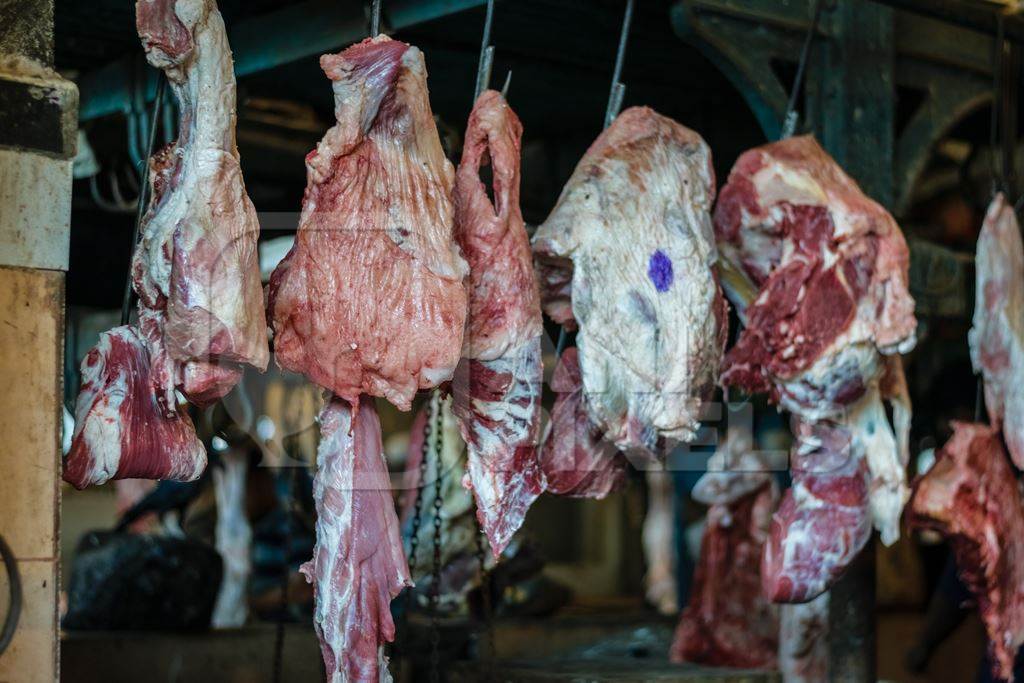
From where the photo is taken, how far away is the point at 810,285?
4.51 metres

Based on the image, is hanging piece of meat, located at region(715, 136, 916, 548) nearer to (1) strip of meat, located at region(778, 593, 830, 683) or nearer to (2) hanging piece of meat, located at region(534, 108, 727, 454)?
(2) hanging piece of meat, located at region(534, 108, 727, 454)

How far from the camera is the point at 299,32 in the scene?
532 centimetres

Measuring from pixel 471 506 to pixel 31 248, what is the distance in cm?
415

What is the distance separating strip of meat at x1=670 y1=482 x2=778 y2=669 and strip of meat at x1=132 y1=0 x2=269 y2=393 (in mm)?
3562

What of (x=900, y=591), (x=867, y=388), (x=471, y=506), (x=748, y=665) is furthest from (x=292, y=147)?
(x=900, y=591)

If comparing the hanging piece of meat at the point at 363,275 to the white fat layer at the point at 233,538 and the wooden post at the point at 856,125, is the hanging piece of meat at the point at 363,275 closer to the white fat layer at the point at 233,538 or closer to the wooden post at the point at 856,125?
the wooden post at the point at 856,125

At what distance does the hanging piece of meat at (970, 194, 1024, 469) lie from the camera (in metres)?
5.09

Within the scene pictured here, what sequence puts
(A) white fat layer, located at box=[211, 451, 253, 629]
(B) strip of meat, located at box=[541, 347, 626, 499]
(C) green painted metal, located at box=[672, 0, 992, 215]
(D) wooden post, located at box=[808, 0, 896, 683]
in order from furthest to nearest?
(A) white fat layer, located at box=[211, 451, 253, 629] < (D) wooden post, located at box=[808, 0, 896, 683] < (C) green painted metal, located at box=[672, 0, 992, 215] < (B) strip of meat, located at box=[541, 347, 626, 499]

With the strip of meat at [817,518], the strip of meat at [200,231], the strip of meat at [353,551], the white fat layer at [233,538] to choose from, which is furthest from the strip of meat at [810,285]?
the white fat layer at [233,538]

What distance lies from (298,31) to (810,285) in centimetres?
210

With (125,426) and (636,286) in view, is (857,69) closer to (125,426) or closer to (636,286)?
(636,286)

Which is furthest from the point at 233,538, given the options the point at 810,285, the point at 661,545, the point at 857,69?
the point at 810,285

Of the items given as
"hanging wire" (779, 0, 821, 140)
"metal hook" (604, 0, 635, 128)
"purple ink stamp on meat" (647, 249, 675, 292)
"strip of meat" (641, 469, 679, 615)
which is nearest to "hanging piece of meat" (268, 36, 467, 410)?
"purple ink stamp on meat" (647, 249, 675, 292)

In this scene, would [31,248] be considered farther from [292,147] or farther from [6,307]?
[292,147]
